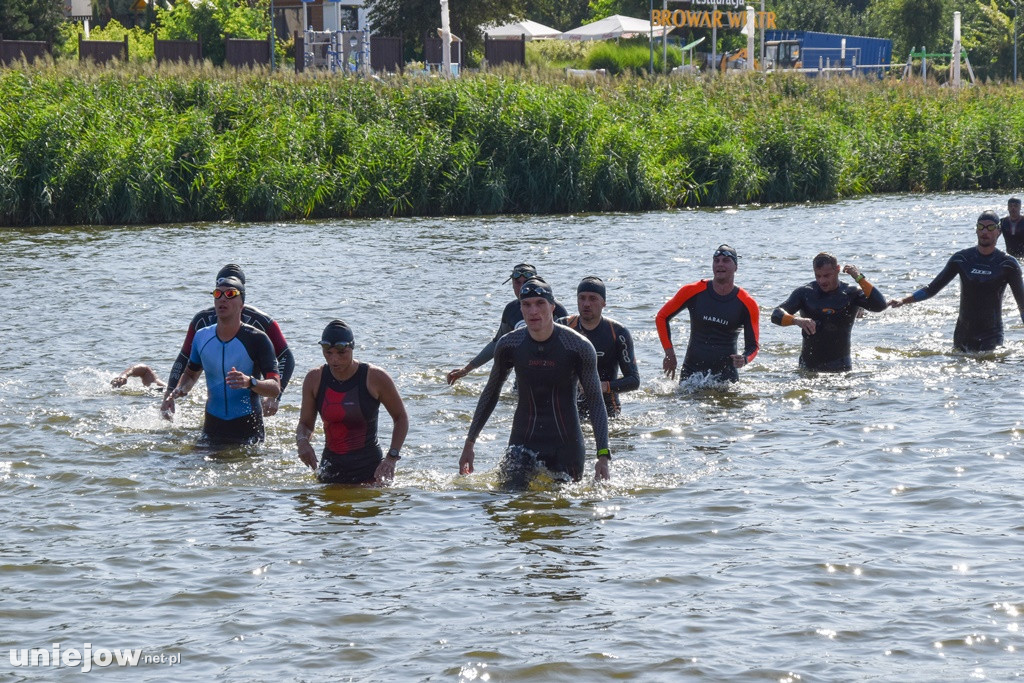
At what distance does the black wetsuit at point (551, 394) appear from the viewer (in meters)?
8.98

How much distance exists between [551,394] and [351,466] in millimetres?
1572

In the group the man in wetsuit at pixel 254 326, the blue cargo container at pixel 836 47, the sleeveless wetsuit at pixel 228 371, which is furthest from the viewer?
the blue cargo container at pixel 836 47

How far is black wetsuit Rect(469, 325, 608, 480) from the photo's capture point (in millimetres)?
8977

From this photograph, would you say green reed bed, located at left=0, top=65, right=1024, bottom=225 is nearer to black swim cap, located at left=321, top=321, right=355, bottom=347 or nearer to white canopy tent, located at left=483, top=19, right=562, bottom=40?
black swim cap, located at left=321, top=321, right=355, bottom=347

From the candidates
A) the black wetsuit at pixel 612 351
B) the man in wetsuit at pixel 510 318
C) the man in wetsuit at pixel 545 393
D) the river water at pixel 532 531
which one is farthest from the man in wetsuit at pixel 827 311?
the man in wetsuit at pixel 545 393

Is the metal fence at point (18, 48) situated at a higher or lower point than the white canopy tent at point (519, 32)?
lower

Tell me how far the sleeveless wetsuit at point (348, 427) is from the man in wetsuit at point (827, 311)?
4.75m

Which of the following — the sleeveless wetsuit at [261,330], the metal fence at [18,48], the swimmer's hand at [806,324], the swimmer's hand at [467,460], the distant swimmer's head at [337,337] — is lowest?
the swimmer's hand at [467,460]

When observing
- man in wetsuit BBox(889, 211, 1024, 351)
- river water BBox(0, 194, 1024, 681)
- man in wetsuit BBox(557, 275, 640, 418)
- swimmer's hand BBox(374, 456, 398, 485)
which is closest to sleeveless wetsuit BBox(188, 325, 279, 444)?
river water BBox(0, 194, 1024, 681)

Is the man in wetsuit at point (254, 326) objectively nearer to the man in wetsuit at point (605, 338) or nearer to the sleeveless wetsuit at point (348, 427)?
the sleeveless wetsuit at point (348, 427)

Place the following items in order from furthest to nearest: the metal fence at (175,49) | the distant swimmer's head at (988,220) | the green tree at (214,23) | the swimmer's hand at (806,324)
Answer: the green tree at (214,23) → the metal fence at (175,49) → the distant swimmer's head at (988,220) → the swimmer's hand at (806,324)

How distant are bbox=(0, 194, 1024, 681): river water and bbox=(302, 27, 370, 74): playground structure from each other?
2408 centimetres

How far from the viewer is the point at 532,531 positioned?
884cm

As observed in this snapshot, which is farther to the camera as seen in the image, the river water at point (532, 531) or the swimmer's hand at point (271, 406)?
the swimmer's hand at point (271, 406)
